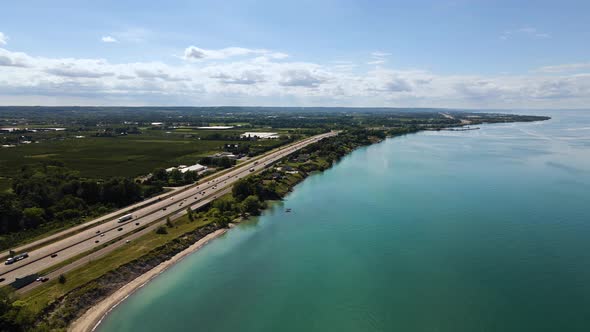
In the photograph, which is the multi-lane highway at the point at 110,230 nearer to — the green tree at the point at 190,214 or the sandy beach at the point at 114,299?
the green tree at the point at 190,214

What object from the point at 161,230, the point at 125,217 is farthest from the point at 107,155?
the point at 161,230

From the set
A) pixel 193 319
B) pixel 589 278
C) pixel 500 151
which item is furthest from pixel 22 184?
pixel 500 151

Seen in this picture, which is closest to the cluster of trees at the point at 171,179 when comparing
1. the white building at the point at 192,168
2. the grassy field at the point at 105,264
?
the white building at the point at 192,168

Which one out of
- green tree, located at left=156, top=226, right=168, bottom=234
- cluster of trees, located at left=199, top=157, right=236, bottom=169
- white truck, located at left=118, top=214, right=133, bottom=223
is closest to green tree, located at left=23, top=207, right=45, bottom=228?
white truck, located at left=118, top=214, right=133, bottom=223

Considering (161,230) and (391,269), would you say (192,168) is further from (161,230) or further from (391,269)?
(391,269)

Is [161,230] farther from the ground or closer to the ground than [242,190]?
closer to the ground

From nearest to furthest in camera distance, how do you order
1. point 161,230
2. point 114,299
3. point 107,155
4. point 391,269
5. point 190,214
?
point 114,299 < point 391,269 < point 161,230 < point 190,214 < point 107,155

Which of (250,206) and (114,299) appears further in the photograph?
(250,206)
